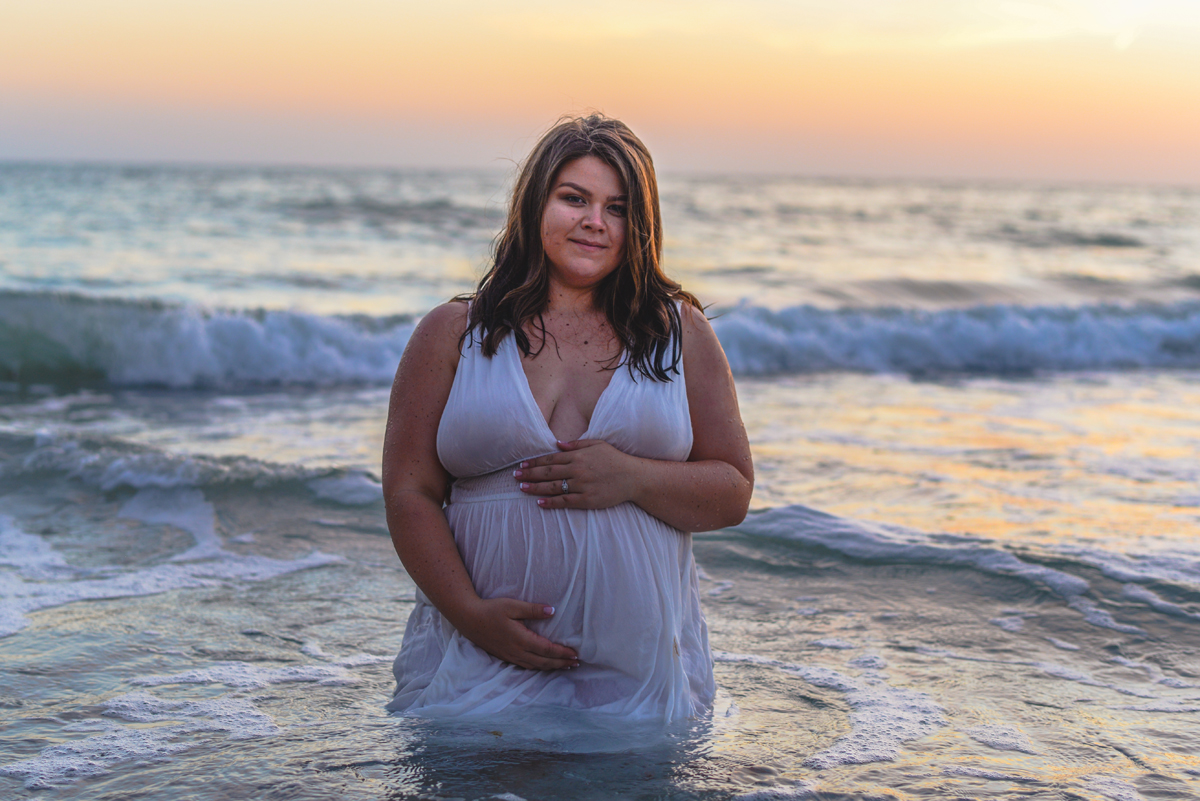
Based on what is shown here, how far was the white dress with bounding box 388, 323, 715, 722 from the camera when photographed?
8.78 ft

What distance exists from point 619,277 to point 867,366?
11165mm

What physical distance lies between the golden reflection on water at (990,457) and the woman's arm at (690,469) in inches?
121

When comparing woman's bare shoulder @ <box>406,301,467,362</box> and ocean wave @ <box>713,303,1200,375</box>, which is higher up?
woman's bare shoulder @ <box>406,301,467,362</box>

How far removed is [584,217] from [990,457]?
18.1 feet

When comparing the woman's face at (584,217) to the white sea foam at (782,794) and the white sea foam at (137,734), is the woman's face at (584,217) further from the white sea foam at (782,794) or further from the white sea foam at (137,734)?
the white sea foam at (137,734)

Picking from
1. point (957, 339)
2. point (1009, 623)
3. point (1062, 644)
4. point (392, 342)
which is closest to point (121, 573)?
point (1009, 623)

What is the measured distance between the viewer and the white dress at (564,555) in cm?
268

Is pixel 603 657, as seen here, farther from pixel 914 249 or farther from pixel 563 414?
pixel 914 249

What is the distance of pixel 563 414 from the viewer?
8.97 ft

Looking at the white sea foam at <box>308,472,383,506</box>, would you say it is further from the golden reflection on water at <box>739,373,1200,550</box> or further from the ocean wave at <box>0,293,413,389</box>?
the ocean wave at <box>0,293,413,389</box>

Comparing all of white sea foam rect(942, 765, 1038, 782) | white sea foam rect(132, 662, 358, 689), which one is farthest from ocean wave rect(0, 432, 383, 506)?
white sea foam rect(942, 765, 1038, 782)

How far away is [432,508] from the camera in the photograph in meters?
2.75

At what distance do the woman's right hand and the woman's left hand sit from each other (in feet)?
0.92

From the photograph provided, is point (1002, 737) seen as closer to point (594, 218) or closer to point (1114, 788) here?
point (1114, 788)
